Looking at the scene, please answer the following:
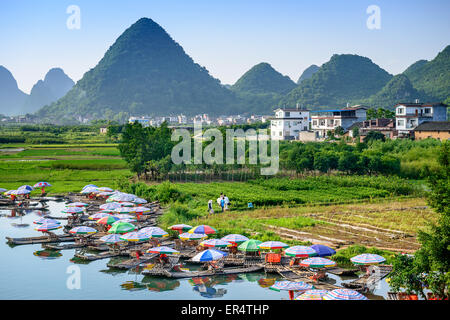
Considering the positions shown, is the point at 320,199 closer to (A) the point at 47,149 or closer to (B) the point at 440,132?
(B) the point at 440,132

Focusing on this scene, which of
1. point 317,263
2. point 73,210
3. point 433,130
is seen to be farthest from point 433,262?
point 433,130

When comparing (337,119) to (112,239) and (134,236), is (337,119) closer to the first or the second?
(134,236)

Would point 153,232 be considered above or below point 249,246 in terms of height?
above

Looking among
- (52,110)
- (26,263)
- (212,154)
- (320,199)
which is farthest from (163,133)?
(52,110)

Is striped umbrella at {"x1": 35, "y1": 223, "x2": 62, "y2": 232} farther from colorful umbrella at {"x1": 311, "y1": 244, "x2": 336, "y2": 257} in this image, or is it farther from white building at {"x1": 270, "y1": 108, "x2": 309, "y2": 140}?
white building at {"x1": 270, "y1": 108, "x2": 309, "y2": 140}

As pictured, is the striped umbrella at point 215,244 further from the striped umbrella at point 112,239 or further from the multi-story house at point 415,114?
the multi-story house at point 415,114

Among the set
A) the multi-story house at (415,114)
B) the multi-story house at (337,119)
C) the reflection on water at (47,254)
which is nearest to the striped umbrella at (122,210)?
the reflection on water at (47,254)

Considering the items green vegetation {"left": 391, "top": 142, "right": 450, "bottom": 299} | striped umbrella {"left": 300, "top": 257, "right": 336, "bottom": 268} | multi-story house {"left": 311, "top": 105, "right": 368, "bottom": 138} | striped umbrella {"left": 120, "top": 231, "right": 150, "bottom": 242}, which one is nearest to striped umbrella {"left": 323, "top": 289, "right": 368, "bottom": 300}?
green vegetation {"left": 391, "top": 142, "right": 450, "bottom": 299}
